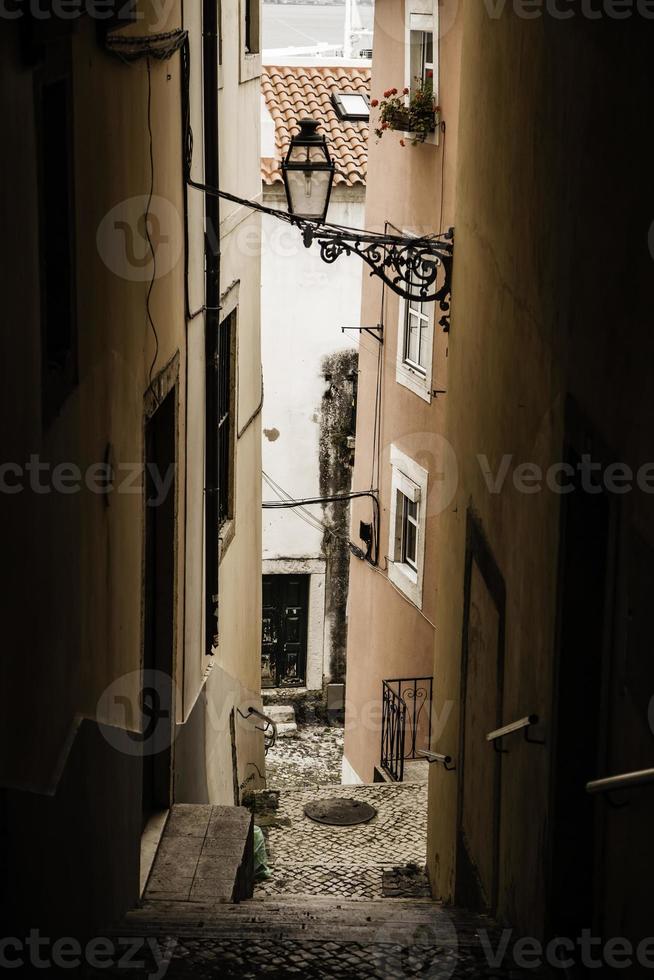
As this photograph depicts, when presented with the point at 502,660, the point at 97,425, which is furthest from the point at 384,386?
the point at 97,425

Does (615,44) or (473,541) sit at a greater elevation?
(615,44)

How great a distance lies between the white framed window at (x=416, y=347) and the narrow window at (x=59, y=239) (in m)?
8.82

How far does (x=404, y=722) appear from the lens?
545 inches

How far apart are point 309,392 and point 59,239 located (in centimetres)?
1624

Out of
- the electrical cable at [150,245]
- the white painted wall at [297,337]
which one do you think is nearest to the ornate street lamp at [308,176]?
the electrical cable at [150,245]

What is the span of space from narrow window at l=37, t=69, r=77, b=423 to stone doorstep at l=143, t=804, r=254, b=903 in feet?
12.0

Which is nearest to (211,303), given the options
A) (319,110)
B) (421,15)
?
(421,15)

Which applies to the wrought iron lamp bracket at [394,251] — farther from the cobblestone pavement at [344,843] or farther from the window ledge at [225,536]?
the cobblestone pavement at [344,843]

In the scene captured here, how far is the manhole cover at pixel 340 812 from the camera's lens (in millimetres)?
11320

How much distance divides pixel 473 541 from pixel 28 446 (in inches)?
167

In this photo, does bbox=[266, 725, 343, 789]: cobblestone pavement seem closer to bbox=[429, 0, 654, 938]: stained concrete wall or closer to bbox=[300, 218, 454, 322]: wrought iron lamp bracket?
bbox=[429, 0, 654, 938]: stained concrete wall

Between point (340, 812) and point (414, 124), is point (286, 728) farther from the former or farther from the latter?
point (414, 124)

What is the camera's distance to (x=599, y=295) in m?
4.43

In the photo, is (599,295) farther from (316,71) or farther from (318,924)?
(316,71)
